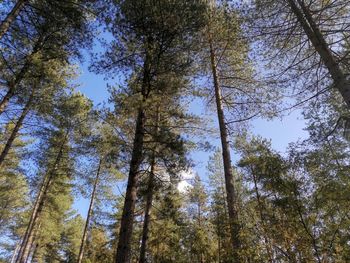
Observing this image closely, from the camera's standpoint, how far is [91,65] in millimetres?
7930

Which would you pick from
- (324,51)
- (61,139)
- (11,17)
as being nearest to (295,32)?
(324,51)

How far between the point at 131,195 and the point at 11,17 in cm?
583

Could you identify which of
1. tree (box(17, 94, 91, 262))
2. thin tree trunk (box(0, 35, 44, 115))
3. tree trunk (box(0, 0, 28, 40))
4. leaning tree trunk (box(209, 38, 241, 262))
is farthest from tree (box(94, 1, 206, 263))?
tree (box(17, 94, 91, 262))

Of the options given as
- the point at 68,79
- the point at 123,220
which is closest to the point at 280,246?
the point at 123,220

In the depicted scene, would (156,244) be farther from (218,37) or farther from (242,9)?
(242,9)

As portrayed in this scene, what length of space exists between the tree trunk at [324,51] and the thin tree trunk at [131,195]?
401cm

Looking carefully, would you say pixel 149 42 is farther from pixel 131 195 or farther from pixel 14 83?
pixel 14 83

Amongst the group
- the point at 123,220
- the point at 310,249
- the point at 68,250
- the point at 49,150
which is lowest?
the point at 310,249

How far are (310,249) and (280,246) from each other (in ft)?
2.29

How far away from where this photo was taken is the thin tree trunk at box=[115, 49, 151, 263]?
18.8 ft

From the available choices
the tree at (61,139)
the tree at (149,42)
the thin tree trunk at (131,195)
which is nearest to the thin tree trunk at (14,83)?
the tree at (61,139)

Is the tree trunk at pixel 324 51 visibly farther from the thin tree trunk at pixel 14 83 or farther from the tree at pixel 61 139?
the tree at pixel 61 139

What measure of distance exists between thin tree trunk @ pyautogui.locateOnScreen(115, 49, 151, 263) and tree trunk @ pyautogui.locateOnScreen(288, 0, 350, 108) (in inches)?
158

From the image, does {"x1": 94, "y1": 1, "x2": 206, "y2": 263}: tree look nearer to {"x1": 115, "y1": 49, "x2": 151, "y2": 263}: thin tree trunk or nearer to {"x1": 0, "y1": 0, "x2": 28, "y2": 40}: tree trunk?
{"x1": 115, "y1": 49, "x2": 151, "y2": 263}: thin tree trunk
